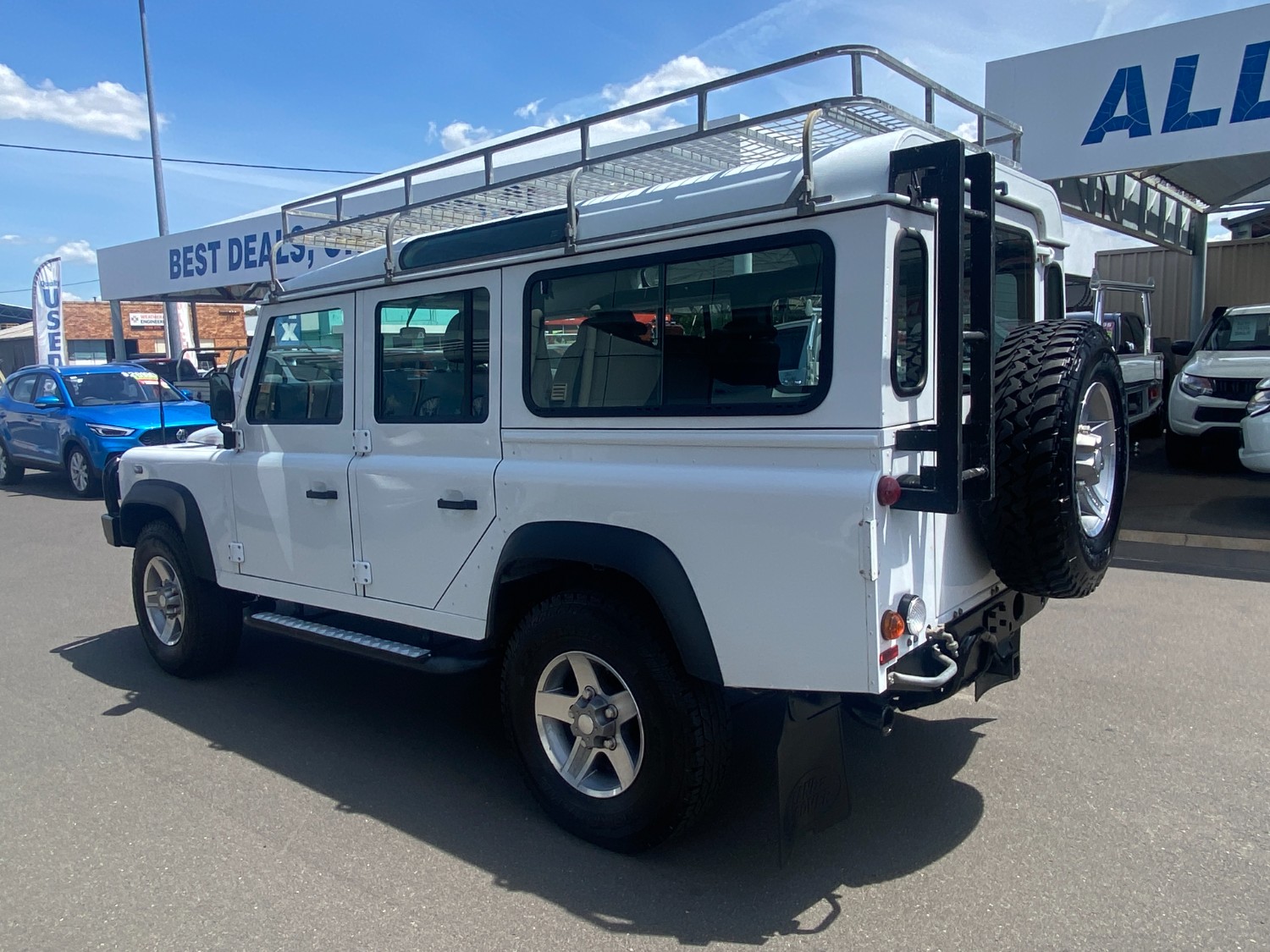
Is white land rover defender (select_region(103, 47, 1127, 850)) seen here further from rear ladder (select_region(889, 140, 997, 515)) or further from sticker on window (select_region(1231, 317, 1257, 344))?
sticker on window (select_region(1231, 317, 1257, 344))

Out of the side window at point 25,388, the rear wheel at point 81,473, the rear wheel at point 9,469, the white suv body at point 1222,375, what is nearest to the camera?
the white suv body at point 1222,375

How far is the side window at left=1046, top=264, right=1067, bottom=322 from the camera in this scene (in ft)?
13.5

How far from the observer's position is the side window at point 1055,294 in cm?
410

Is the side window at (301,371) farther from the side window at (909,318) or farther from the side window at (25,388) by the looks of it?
the side window at (25,388)

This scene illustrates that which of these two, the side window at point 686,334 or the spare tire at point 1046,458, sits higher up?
the side window at point 686,334

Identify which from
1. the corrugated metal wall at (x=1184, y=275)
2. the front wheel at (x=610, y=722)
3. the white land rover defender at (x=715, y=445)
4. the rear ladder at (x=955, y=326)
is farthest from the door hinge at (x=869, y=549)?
the corrugated metal wall at (x=1184, y=275)

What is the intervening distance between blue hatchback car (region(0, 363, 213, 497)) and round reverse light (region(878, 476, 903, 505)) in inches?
426

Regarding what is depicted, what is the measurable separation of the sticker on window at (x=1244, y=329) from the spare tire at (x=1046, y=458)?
9.57 m

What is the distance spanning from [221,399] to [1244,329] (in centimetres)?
1135

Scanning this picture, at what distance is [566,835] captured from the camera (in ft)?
11.4

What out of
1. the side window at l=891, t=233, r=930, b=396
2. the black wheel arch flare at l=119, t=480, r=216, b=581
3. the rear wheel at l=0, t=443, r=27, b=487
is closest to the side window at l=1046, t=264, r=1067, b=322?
the side window at l=891, t=233, r=930, b=396

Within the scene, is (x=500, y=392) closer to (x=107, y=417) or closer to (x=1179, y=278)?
(x=107, y=417)

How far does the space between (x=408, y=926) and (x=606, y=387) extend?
1.86m

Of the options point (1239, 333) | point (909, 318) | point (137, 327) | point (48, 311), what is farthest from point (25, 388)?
point (137, 327)
